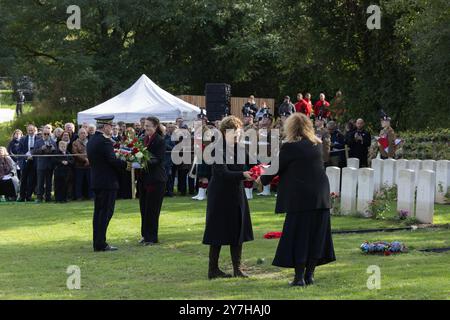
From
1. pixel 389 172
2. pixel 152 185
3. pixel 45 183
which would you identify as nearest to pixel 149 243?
pixel 152 185

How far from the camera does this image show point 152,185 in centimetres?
1738

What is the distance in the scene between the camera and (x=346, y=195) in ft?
69.6

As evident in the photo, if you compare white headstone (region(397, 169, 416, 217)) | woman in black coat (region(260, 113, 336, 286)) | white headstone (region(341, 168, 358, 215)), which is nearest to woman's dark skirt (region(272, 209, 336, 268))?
woman in black coat (region(260, 113, 336, 286))

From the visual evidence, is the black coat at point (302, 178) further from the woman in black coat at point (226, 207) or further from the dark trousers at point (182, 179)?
the dark trousers at point (182, 179)

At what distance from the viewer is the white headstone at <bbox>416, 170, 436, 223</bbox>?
1914cm

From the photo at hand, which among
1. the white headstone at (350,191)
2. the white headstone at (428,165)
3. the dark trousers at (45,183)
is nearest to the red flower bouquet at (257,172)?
the white headstone at (350,191)

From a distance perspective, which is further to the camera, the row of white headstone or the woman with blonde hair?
the woman with blonde hair

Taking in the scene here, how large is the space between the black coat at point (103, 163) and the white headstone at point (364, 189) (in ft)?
20.9

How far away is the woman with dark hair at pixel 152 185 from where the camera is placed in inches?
683

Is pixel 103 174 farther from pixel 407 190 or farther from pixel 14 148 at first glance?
pixel 14 148

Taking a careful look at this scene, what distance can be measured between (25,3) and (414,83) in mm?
23327

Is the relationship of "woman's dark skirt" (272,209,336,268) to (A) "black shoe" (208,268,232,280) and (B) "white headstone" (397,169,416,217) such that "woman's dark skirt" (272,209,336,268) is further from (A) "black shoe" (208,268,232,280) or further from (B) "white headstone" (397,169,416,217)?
(B) "white headstone" (397,169,416,217)

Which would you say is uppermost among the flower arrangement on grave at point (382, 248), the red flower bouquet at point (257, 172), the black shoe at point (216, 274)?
the red flower bouquet at point (257, 172)
